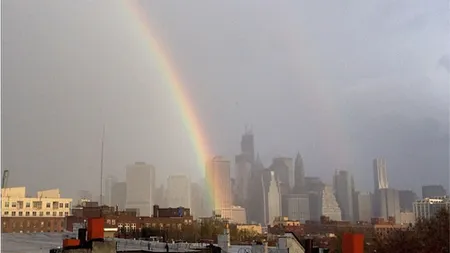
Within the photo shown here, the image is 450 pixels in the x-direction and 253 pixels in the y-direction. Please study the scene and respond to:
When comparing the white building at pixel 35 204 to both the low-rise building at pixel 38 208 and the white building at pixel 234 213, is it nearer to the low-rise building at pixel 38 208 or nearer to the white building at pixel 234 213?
the low-rise building at pixel 38 208

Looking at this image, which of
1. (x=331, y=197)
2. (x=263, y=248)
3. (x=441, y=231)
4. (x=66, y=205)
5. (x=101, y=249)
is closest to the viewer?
(x=101, y=249)

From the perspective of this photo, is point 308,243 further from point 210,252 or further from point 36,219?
point 36,219

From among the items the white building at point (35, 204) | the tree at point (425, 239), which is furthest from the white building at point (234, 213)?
the tree at point (425, 239)

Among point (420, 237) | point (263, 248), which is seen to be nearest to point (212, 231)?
point (420, 237)

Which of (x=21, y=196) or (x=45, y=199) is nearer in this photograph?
(x=21, y=196)

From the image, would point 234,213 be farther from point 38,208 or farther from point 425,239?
point 425,239

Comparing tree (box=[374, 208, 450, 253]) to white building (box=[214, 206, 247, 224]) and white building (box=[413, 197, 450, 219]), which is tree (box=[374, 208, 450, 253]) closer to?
white building (box=[413, 197, 450, 219])

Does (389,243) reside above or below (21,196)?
below

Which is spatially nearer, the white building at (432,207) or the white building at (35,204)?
the white building at (432,207)
